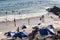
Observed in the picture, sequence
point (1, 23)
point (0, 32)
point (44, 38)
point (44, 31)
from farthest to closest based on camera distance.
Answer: point (1, 23), point (0, 32), point (44, 31), point (44, 38)

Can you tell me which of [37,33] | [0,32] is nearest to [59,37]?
[37,33]

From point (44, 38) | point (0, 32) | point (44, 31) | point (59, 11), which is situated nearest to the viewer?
point (44, 38)

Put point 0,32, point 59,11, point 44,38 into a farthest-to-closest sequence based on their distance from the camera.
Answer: point 59,11, point 0,32, point 44,38

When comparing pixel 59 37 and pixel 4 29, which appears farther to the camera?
pixel 4 29

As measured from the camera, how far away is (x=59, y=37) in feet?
83.9

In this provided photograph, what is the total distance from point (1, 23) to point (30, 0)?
40669 millimetres

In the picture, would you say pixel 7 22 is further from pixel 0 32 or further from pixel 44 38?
pixel 44 38

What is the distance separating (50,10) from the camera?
177 feet

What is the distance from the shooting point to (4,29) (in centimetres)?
3497

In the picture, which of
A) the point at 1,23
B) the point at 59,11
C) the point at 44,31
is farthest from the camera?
the point at 59,11

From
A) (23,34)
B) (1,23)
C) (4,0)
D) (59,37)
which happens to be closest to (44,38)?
(59,37)

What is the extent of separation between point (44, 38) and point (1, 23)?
16.4 meters

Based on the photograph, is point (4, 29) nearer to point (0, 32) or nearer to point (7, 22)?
point (0, 32)

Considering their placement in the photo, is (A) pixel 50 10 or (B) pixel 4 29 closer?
(B) pixel 4 29
